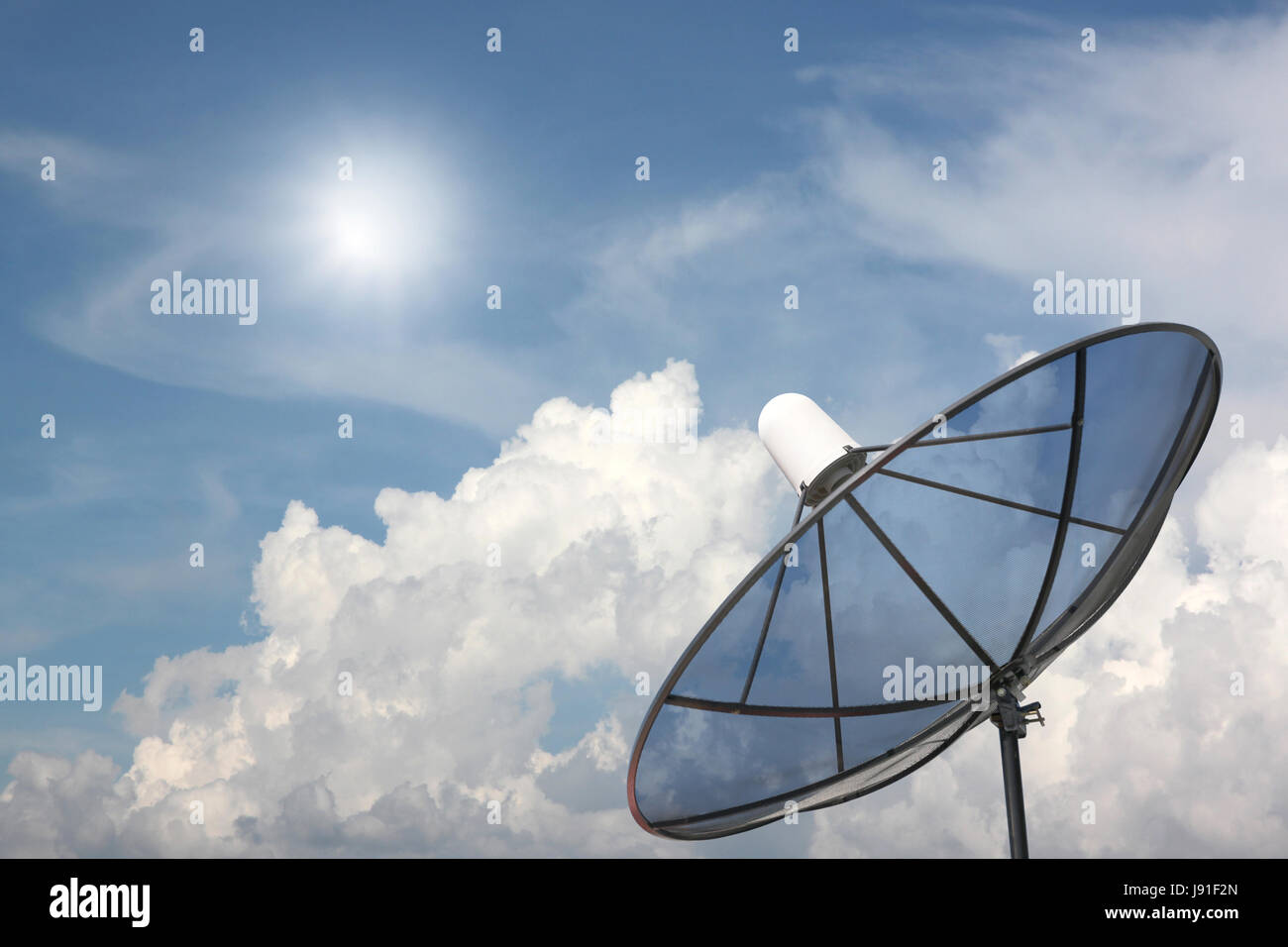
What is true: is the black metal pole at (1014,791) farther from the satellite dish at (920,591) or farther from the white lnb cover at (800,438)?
the white lnb cover at (800,438)

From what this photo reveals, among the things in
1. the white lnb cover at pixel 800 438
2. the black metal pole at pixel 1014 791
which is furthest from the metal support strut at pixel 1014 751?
the white lnb cover at pixel 800 438

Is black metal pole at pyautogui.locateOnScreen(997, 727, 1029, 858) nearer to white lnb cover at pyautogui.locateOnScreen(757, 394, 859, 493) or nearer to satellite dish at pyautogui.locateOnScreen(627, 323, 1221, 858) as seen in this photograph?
satellite dish at pyautogui.locateOnScreen(627, 323, 1221, 858)

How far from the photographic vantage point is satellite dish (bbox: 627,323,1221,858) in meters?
9.15

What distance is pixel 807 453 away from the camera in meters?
10.6

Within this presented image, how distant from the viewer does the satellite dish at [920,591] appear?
915 cm

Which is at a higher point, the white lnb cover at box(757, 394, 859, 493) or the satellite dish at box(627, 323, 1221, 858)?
the white lnb cover at box(757, 394, 859, 493)

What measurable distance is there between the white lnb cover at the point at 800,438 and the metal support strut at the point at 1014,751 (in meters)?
3.18

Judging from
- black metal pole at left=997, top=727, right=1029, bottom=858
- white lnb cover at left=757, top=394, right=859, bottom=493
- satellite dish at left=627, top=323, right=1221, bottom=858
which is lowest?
black metal pole at left=997, top=727, right=1029, bottom=858

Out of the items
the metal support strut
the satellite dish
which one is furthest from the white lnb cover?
the metal support strut

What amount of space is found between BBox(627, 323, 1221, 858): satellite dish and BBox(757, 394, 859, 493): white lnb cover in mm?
26
